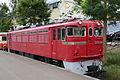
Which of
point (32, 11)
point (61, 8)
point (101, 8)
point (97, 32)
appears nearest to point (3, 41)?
point (32, 11)

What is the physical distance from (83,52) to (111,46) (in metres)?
10.2

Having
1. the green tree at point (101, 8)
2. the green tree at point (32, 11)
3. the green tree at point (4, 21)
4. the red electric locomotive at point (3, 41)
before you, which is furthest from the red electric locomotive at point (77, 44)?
the green tree at point (4, 21)

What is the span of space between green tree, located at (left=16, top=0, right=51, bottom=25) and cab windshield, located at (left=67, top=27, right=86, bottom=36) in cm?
1500

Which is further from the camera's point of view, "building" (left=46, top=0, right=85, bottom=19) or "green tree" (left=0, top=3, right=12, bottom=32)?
"green tree" (left=0, top=3, right=12, bottom=32)

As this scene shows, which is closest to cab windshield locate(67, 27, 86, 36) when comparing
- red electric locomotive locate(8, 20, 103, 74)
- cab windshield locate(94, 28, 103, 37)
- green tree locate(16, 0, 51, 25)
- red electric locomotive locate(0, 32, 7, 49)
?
red electric locomotive locate(8, 20, 103, 74)

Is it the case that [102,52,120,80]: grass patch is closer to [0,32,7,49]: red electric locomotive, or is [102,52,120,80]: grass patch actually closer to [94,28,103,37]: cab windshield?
[94,28,103,37]: cab windshield

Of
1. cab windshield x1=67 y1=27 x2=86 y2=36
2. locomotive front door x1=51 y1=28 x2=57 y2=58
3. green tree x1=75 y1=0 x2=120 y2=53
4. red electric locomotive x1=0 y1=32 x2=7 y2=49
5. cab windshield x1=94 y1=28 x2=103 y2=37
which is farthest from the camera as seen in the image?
red electric locomotive x1=0 y1=32 x2=7 y2=49

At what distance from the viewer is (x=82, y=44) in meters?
10.5

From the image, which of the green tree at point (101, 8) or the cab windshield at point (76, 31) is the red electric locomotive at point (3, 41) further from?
the cab windshield at point (76, 31)

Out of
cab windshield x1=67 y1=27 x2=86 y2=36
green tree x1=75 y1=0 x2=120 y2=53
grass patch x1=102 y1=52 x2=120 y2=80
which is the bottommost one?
grass patch x1=102 y1=52 x2=120 y2=80

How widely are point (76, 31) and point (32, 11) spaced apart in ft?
49.8

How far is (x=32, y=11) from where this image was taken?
81.4ft

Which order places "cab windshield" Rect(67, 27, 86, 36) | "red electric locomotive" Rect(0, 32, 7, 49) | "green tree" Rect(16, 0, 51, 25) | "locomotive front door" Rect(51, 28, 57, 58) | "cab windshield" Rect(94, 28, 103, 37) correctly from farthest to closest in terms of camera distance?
"red electric locomotive" Rect(0, 32, 7, 49)
"green tree" Rect(16, 0, 51, 25)
"locomotive front door" Rect(51, 28, 57, 58)
"cab windshield" Rect(94, 28, 103, 37)
"cab windshield" Rect(67, 27, 86, 36)

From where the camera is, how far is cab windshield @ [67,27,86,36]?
34.3 feet
